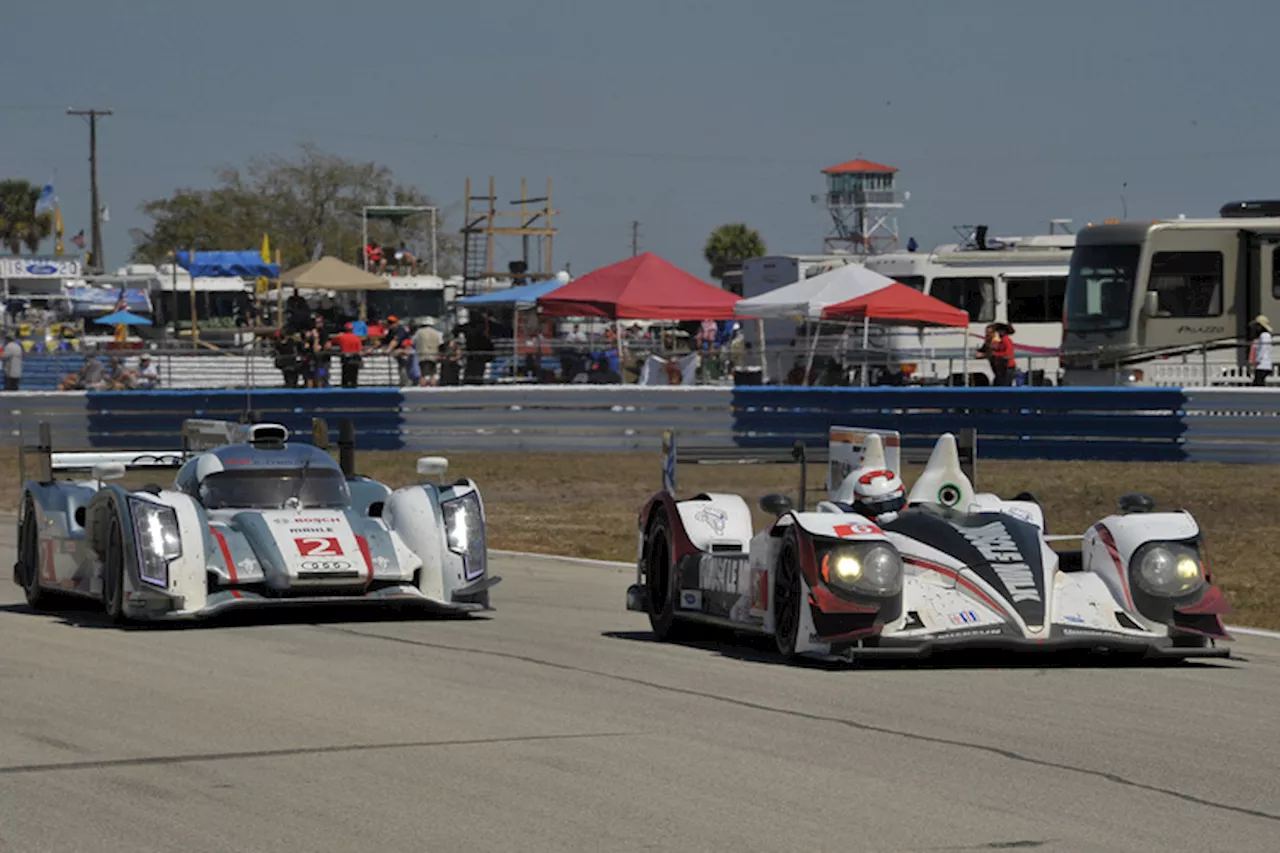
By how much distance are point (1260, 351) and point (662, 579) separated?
1678 cm

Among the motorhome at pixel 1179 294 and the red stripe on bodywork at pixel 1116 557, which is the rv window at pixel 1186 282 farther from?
the red stripe on bodywork at pixel 1116 557

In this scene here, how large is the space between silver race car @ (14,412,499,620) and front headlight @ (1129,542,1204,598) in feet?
13.6

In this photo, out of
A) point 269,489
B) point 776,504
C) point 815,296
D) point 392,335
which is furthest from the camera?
point 392,335

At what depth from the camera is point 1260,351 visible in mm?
26672

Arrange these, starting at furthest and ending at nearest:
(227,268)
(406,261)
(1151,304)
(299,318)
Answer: (406,261) → (227,268) → (299,318) → (1151,304)

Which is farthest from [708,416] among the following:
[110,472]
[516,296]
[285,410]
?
[110,472]

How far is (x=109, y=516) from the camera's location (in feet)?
40.0

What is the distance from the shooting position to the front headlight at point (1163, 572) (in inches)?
385

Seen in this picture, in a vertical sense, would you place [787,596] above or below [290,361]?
below

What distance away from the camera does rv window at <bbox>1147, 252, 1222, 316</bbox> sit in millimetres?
28844

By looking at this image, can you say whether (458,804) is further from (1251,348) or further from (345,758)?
(1251,348)

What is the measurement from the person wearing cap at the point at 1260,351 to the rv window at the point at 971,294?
7.84 meters

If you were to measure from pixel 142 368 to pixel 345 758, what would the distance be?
99.7 ft

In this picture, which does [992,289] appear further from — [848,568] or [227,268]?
[848,568]
